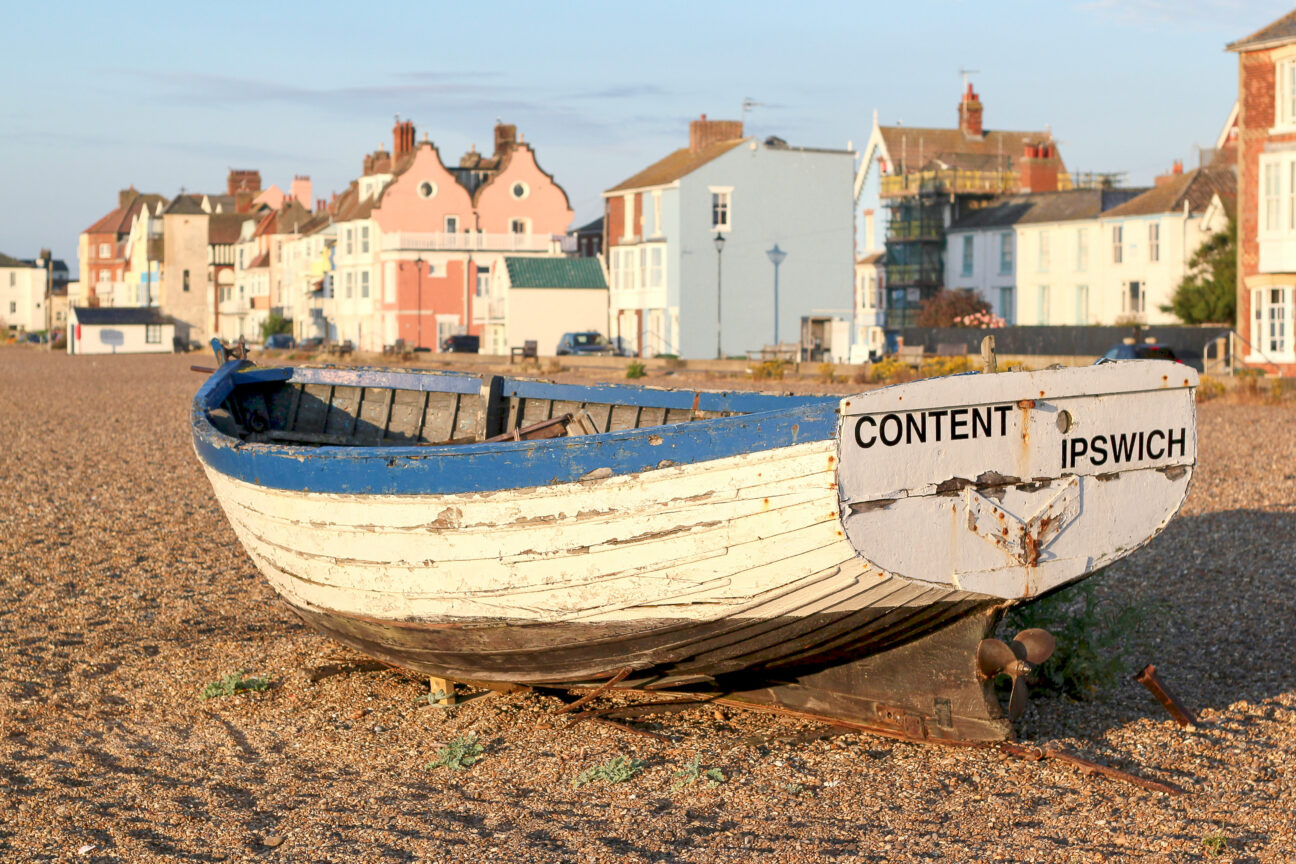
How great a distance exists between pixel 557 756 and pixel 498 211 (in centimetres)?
6675

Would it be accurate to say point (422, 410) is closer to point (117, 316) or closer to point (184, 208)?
point (117, 316)

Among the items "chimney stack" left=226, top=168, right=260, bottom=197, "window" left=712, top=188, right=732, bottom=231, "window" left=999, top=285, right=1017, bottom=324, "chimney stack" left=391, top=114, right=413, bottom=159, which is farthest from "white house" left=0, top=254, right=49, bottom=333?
"window" left=999, top=285, right=1017, bottom=324

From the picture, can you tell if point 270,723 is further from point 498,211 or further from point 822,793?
point 498,211

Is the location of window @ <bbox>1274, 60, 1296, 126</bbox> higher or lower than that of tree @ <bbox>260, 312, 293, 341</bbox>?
higher

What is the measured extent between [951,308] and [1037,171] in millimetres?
12049

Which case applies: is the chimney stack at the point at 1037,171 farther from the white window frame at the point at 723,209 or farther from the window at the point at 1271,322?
the window at the point at 1271,322

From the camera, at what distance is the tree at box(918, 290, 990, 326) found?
57.6m

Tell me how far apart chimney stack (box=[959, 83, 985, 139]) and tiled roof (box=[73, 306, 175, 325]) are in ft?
166

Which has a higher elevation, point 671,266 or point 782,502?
point 671,266

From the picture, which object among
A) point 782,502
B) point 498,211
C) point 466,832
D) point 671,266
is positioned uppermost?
point 498,211

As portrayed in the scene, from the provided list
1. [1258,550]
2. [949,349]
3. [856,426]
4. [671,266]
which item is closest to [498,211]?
[671,266]

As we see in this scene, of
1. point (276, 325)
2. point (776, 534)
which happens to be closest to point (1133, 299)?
point (776, 534)

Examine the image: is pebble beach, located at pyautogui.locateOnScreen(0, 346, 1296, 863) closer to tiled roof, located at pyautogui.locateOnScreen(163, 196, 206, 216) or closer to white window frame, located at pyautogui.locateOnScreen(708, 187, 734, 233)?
white window frame, located at pyautogui.locateOnScreen(708, 187, 734, 233)

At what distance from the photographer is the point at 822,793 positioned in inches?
Answer: 221
